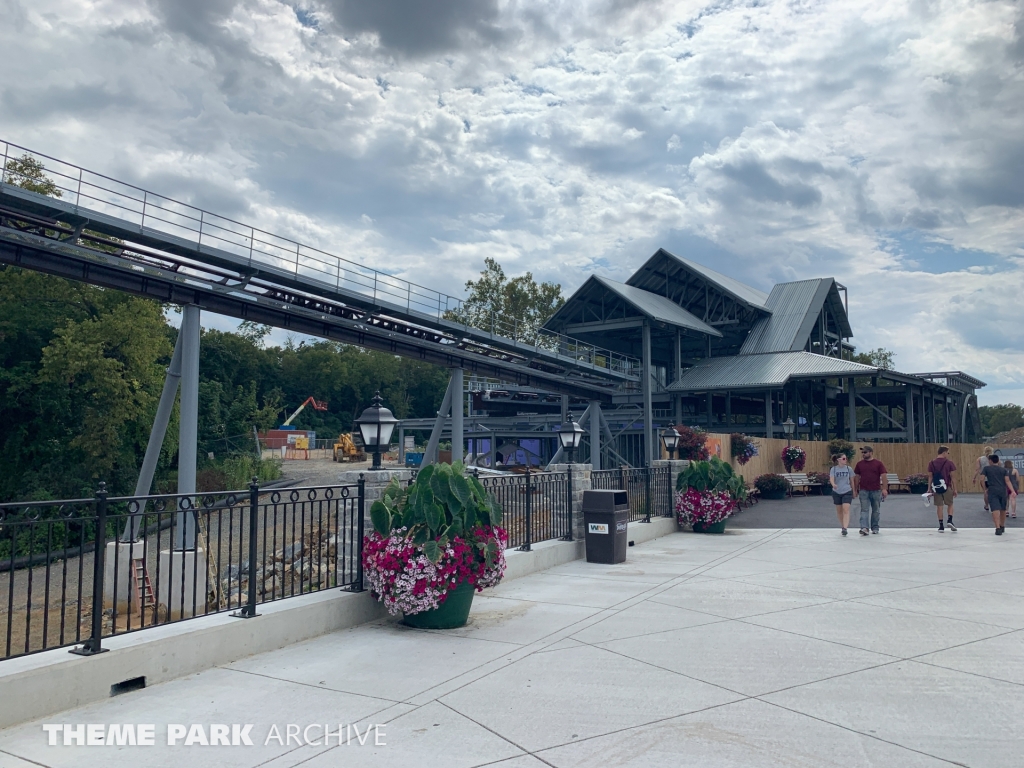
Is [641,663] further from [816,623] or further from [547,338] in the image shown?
[547,338]

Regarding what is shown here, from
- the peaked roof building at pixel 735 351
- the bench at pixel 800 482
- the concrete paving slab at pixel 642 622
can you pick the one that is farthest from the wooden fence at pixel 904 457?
the concrete paving slab at pixel 642 622

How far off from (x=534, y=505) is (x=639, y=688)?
671 centimetres

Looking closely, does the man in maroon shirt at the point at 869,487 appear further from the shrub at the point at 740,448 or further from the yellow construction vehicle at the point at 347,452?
the yellow construction vehicle at the point at 347,452

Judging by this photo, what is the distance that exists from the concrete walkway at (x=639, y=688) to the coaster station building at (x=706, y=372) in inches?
1152

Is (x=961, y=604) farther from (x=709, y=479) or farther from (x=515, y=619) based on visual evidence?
(x=709, y=479)

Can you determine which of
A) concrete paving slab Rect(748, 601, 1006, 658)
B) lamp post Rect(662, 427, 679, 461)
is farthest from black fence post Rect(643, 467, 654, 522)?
concrete paving slab Rect(748, 601, 1006, 658)

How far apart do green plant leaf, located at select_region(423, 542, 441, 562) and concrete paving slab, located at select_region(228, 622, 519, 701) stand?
0.71m

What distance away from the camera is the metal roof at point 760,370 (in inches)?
1521

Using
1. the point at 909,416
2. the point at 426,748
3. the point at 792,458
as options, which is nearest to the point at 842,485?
the point at 426,748

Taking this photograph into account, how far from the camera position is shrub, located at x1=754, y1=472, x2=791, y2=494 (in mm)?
26781

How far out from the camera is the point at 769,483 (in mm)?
26750

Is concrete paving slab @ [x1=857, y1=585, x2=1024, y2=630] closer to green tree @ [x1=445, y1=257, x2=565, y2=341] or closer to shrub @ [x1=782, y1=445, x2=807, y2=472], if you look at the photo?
shrub @ [x1=782, y1=445, x2=807, y2=472]

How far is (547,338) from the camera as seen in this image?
48.8 m

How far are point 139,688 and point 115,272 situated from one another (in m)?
12.5
